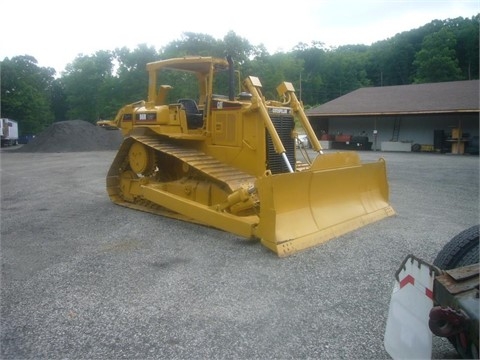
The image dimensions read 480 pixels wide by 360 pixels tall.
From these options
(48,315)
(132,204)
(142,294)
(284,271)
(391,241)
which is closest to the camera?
(48,315)

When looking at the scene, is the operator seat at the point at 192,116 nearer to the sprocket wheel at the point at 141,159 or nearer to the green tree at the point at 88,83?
the sprocket wheel at the point at 141,159

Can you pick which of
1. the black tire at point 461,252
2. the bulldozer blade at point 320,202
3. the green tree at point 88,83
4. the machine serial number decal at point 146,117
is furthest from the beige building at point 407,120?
the green tree at point 88,83

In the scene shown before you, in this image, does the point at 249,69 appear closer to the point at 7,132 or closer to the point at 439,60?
the point at 7,132

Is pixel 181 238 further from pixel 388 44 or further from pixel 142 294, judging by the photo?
pixel 388 44

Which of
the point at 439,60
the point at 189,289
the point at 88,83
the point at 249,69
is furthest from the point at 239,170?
the point at 439,60

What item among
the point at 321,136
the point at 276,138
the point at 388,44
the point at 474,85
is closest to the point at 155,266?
the point at 276,138

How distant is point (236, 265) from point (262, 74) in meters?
36.7

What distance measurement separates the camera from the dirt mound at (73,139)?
Result: 2869 cm

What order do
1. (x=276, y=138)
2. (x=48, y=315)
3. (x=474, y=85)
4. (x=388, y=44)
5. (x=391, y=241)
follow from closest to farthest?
(x=48, y=315) → (x=391, y=241) → (x=276, y=138) → (x=474, y=85) → (x=388, y=44)

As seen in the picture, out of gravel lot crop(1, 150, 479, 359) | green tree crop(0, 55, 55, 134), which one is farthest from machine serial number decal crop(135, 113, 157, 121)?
green tree crop(0, 55, 55, 134)

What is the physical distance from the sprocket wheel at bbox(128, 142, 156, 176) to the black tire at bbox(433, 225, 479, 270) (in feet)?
17.9

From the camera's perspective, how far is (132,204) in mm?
7777

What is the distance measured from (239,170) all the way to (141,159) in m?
2.01

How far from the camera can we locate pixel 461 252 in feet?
9.40
